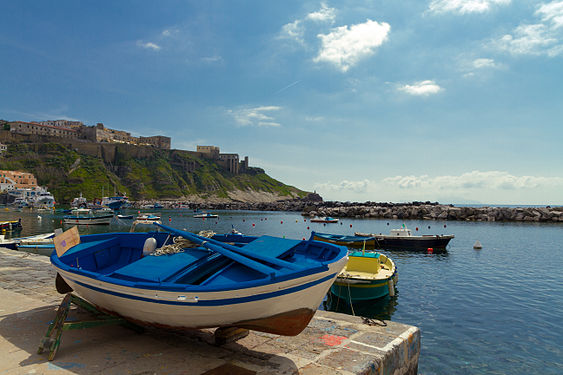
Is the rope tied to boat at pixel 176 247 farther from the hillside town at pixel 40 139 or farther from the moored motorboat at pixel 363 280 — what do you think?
the hillside town at pixel 40 139

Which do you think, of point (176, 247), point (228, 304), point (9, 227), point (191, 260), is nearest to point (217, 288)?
point (228, 304)

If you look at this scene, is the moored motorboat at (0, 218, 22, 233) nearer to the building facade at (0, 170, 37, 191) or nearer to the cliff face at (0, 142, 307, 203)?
the cliff face at (0, 142, 307, 203)

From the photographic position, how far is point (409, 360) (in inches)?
262

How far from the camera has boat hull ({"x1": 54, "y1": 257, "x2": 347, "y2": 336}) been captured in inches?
197

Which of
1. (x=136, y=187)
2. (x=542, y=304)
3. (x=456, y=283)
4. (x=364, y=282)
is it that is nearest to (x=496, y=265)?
(x=456, y=283)

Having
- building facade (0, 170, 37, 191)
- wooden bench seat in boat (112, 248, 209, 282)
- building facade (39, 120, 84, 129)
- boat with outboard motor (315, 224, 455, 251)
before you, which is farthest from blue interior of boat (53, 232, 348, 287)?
building facade (39, 120, 84, 129)

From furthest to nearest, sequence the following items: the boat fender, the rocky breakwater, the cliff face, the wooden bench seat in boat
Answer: the cliff face, the rocky breakwater, the boat fender, the wooden bench seat in boat

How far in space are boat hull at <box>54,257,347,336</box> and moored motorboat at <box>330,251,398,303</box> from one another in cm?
915

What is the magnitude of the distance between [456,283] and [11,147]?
18160cm

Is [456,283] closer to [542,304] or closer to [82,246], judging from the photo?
[542,304]

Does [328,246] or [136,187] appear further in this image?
[136,187]

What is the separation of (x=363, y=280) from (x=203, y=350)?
10.5 m

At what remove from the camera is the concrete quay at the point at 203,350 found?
16.9 feet

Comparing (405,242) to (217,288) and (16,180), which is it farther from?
(16,180)
